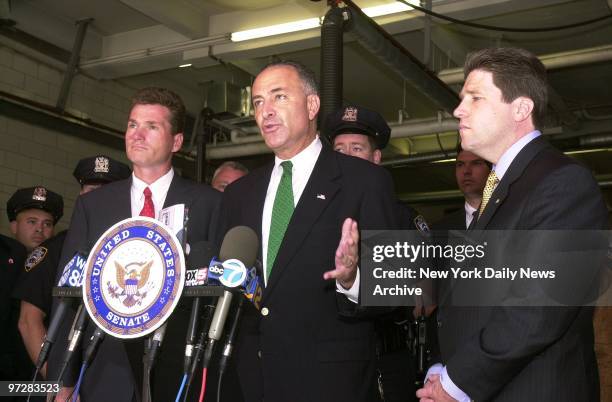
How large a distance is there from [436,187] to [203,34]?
23.4ft

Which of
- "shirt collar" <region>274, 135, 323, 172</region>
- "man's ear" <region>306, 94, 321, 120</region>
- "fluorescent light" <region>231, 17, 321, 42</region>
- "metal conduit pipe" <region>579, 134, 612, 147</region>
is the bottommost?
"shirt collar" <region>274, 135, 323, 172</region>

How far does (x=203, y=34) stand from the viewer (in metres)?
7.29

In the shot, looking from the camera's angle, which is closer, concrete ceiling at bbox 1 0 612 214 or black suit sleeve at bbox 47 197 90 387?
black suit sleeve at bbox 47 197 90 387

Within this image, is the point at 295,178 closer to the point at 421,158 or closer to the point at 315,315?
the point at 315,315

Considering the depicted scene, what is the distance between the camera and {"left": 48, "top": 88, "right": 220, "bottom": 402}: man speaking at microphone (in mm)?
2090

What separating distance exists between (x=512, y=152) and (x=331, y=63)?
122 inches

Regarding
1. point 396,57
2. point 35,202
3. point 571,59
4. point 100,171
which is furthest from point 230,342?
point 571,59

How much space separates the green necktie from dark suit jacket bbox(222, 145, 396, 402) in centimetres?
4

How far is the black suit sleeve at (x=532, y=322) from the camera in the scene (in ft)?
5.28

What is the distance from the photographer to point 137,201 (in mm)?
2352

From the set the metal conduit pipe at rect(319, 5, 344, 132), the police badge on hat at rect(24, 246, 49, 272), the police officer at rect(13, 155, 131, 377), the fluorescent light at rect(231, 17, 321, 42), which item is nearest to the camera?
the police officer at rect(13, 155, 131, 377)

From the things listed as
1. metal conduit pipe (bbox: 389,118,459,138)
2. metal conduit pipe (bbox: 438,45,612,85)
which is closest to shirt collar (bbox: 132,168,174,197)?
metal conduit pipe (bbox: 438,45,612,85)

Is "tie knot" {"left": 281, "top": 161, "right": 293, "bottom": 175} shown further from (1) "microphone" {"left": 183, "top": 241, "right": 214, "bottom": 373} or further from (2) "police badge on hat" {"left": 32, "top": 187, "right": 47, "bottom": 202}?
(2) "police badge on hat" {"left": 32, "top": 187, "right": 47, "bottom": 202}

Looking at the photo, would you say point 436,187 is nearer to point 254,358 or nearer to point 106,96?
point 106,96
